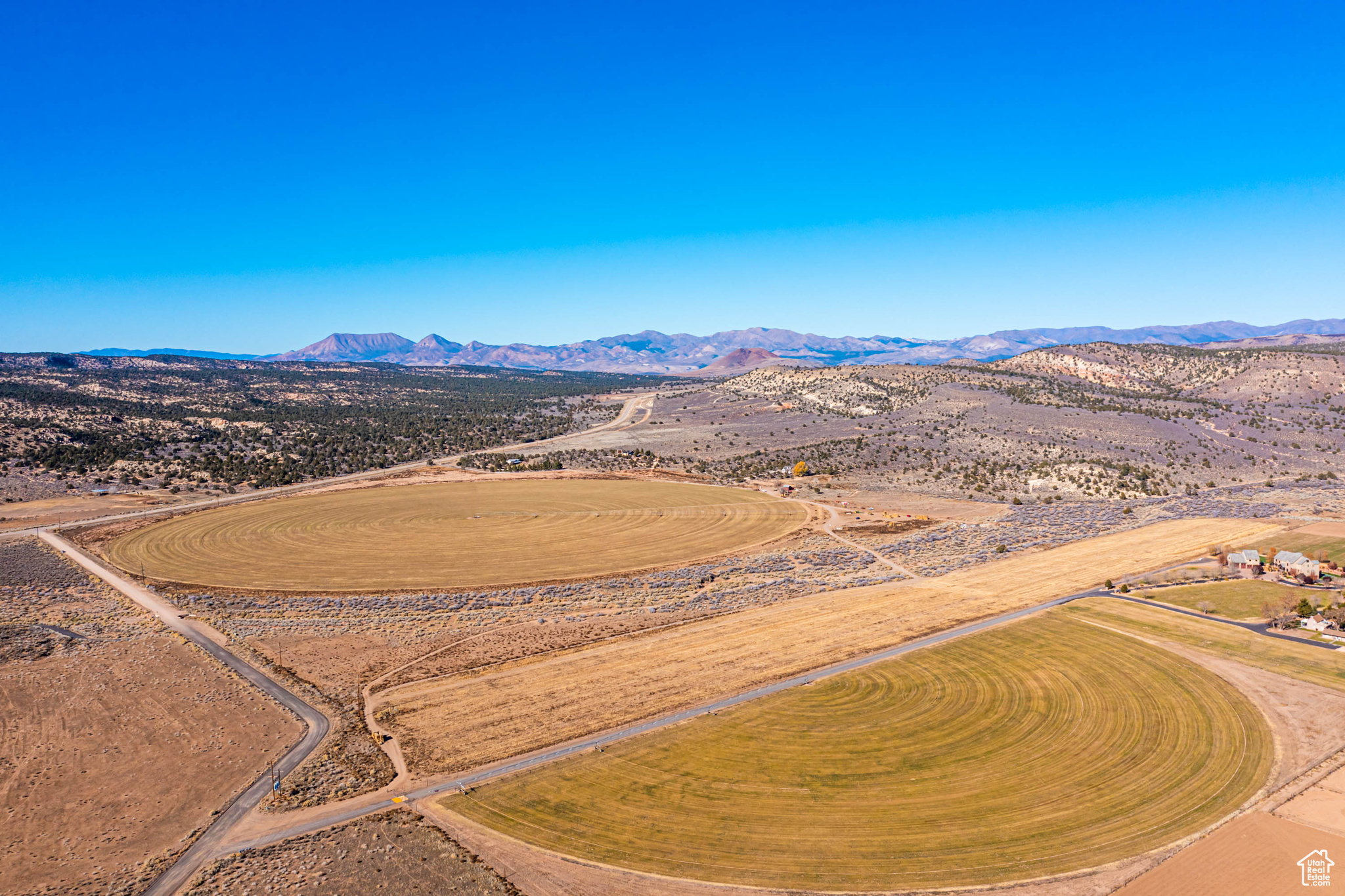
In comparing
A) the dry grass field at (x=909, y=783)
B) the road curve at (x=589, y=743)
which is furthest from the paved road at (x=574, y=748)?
the dry grass field at (x=909, y=783)

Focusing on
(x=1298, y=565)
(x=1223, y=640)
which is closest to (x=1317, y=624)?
(x=1223, y=640)

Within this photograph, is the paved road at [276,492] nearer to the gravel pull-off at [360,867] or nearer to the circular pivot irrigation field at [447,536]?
the circular pivot irrigation field at [447,536]

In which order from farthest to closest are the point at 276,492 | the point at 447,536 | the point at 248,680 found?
the point at 276,492, the point at 447,536, the point at 248,680

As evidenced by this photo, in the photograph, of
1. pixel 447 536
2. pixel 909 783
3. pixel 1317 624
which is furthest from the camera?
pixel 447 536

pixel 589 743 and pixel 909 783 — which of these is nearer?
pixel 909 783

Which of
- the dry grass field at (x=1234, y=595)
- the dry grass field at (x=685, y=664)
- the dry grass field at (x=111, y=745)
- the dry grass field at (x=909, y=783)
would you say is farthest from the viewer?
the dry grass field at (x=1234, y=595)

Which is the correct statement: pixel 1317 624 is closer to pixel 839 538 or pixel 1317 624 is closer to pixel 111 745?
pixel 839 538

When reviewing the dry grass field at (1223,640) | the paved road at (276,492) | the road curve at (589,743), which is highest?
the paved road at (276,492)
